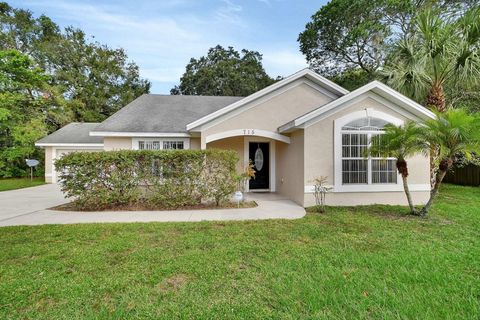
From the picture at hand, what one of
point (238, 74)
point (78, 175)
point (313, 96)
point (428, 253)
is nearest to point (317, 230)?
point (428, 253)

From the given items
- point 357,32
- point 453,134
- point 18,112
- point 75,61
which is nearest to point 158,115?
point 453,134

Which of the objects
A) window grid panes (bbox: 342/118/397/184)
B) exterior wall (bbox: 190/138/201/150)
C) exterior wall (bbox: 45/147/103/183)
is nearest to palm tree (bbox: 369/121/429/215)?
window grid panes (bbox: 342/118/397/184)

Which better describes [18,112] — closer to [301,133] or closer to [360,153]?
[301,133]

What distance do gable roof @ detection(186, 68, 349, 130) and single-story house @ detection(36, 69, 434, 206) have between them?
0.05 m

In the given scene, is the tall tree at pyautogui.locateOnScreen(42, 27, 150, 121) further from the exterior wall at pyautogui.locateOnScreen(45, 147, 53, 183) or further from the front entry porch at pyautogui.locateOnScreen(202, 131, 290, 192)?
the front entry porch at pyautogui.locateOnScreen(202, 131, 290, 192)

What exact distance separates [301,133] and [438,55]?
6049mm

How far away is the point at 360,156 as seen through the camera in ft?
32.2

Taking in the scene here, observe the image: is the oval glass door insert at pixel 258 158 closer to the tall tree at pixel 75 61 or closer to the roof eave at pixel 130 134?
the roof eave at pixel 130 134

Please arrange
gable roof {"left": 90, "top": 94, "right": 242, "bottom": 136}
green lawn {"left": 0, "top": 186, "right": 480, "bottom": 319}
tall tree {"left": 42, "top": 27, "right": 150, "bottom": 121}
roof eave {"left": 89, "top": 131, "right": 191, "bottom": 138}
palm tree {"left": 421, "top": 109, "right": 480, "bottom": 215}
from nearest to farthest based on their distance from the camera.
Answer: green lawn {"left": 0, "top": 186, "right": 480, "bottom": 319} < palm tree {"left": 421, "top": 109, "right": 480, "bottom": 215} < roof eave {"left": 89, "top": 131, "right": 191, "bottom": 138} < gable roof {"left": 90, "top": 94, "right": 242, "bottom": 136} < tall tree {"left": 42, "top": 27, "right": 150, "bottom": 121}

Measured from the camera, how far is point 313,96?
1246cm

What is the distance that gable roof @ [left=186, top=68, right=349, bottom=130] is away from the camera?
11062mm

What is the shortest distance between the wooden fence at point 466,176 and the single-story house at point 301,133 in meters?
8.51

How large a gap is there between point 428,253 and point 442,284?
1413 millimetres

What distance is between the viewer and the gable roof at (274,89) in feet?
36.3
